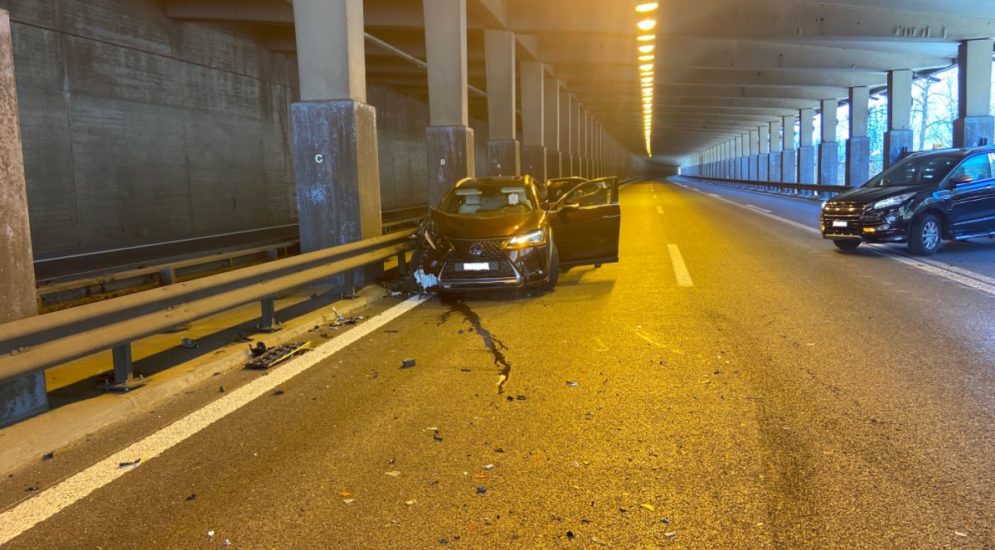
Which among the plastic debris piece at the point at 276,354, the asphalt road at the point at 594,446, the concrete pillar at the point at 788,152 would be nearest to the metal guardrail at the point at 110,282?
the plastic debris piece at the point at 276,354

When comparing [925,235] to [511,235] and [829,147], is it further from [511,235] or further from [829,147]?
[829,147]

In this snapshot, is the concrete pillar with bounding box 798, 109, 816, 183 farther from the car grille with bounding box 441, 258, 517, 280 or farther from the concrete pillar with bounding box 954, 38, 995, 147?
the car grille with bounding box 441, 258, 517, 280

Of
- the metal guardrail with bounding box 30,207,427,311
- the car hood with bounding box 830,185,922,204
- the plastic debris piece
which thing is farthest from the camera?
the car hood with bounding box 830,185,922,204

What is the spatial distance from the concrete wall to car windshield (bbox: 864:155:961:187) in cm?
1615

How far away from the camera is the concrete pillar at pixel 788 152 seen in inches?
2146

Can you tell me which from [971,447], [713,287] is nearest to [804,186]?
[713,287]

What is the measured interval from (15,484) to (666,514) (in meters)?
3.28

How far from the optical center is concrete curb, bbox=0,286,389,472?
410 centimetres

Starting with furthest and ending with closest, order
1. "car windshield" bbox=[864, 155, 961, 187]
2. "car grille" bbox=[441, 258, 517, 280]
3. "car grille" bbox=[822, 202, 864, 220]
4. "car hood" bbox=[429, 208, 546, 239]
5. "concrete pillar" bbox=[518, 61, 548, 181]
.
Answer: "concrete pillar" bbox=[518, 61, 548, 181] < "car windshield" bbox=[864, 155, 961, 187] < "car grille" bbox=[822, 202, 864, 220] < "car hood" bbox=[429, 208, 546, 239] < "car grille" bbox=[441, 258, 517, 280]

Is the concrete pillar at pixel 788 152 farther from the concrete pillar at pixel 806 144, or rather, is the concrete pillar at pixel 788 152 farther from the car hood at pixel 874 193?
the car hood at pixel 874 193

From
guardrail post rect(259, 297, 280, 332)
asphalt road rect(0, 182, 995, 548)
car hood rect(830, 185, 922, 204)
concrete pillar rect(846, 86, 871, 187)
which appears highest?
concrete pillar rect(846, 86, 871, 187)

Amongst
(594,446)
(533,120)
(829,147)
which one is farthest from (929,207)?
(829,147)

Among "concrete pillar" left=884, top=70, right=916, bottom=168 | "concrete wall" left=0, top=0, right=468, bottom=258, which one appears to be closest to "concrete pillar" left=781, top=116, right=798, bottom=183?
"concrete pillar" left=884, top=70, right=916, bottom=168

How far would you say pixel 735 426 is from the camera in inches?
173
